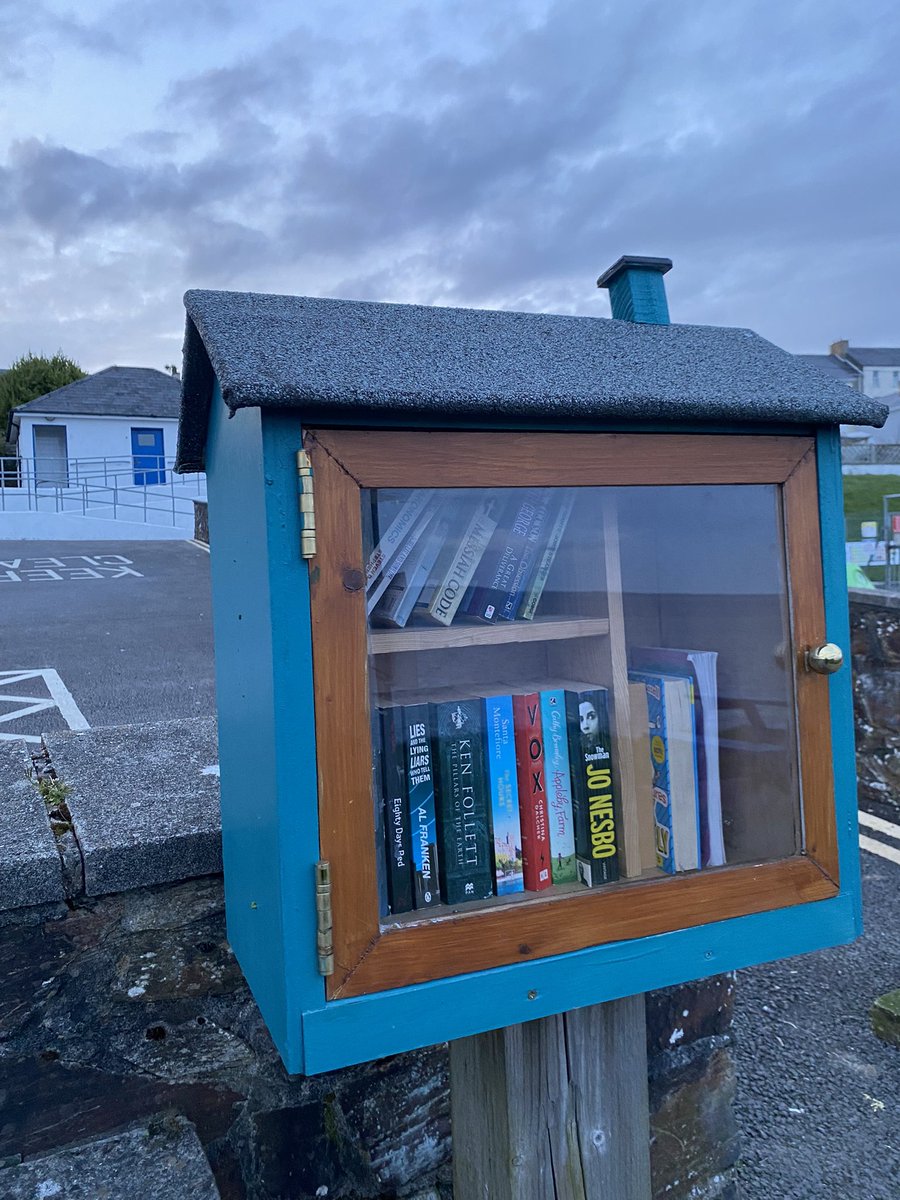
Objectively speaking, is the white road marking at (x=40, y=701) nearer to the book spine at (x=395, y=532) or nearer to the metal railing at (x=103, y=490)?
the book spine at (x=395, y=532)

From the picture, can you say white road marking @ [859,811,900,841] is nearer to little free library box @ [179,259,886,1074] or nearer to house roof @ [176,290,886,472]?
little free library box @ [179,259,886,1074]

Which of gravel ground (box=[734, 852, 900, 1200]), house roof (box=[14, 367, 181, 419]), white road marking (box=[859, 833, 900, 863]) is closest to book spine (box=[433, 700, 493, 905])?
gravel ground (box=[734, 852, 900, 1200])

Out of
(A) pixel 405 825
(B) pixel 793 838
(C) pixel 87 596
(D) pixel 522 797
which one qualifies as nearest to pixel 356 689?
(A) pixel 405 825

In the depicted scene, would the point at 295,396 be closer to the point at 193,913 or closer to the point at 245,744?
the point at 245,744

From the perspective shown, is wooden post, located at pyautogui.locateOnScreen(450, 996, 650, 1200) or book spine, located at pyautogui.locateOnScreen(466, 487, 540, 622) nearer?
book spine, located at pyautogui.locateOnScreen(466, 487, 540, 622)

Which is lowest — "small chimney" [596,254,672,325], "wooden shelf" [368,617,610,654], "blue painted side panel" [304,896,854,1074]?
"blue painted side panel" [304,896,854,1074]

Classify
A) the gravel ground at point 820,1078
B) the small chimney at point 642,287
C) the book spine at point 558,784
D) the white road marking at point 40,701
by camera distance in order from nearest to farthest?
the book spine at point 558,784 → the small chimney at point 642,287 → the gravel ground at point 820,1078 → the white road marking at point 40,701

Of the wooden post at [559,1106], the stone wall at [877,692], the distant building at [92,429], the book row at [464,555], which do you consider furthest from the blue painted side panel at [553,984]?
the distant building at [92,429]

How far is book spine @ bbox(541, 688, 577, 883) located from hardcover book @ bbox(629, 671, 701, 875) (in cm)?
13

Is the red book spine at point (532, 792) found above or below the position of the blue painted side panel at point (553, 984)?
above

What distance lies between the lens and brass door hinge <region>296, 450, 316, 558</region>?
3.22ft

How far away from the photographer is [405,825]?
111 centimetres

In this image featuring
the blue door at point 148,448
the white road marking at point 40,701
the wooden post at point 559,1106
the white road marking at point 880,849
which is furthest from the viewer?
the blue door at point 148,448

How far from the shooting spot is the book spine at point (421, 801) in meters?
1.11
